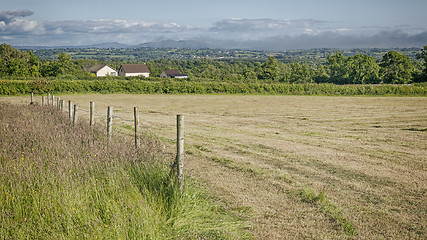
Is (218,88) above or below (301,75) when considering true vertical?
below

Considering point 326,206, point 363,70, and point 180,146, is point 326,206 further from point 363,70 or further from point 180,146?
point 363,70

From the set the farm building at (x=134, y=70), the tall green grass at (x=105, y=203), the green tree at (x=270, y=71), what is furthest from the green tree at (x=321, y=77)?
the tall green grass at (x=105, y=203)

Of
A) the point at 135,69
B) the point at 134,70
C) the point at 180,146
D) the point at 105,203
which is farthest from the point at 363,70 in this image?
the point at 105,203

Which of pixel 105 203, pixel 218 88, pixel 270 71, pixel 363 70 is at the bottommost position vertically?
pixel 105 203

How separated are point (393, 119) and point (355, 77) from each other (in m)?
62.8

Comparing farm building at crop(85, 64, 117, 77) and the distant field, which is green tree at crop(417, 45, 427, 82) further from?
farm building at crop(85, 64, 117, 77)

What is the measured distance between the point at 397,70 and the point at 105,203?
85888mm

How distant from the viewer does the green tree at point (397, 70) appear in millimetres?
79000

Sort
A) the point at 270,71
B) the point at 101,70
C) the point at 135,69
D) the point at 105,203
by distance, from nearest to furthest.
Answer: the point at 105,203
the point at 270,71
the point at 101,70
the point at 135,69

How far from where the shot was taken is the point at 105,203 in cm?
582

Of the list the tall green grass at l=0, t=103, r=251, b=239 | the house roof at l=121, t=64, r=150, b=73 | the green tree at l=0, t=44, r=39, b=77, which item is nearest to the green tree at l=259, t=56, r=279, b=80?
the green tree at l=0, t=44, r=39, b=77

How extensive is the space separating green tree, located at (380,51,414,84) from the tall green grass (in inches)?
3249

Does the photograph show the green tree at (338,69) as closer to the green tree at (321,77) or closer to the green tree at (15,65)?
the green tree at (321,77)

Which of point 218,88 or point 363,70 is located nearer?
point 218,88
